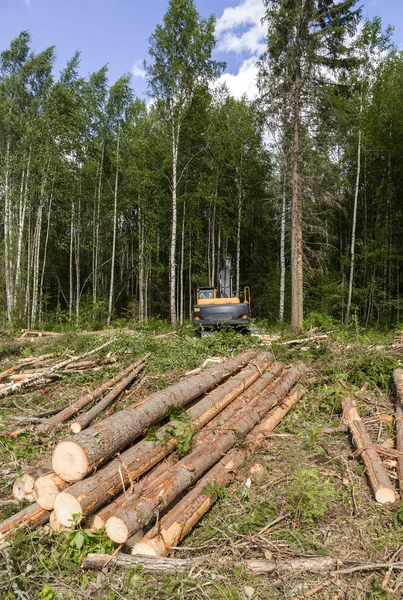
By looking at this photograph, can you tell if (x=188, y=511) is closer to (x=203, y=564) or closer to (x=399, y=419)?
(x=203, y=564)

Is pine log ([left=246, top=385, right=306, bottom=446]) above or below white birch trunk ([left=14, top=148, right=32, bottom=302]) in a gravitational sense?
below

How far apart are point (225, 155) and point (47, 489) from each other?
2043 cm

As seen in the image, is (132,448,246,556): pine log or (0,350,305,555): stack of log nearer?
(132,448,246,556): pine log

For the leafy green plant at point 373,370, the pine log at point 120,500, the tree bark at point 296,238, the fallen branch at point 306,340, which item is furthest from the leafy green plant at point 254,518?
the tree bark at point 296,238

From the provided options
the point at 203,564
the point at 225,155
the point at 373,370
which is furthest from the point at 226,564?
the point at 225,155

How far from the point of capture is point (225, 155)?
2078cm

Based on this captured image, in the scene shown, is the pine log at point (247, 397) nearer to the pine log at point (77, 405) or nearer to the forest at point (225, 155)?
the pine log at point (77, 405)

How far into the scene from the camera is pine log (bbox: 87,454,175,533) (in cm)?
301

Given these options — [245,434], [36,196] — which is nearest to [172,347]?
[245,434]

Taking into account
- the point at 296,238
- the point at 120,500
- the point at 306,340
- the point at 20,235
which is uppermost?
the point at 20,235

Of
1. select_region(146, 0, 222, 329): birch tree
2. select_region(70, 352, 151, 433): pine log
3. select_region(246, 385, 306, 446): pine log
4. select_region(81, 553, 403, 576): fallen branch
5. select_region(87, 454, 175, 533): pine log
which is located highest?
select_region(146, 0, 222, 329): birch tree

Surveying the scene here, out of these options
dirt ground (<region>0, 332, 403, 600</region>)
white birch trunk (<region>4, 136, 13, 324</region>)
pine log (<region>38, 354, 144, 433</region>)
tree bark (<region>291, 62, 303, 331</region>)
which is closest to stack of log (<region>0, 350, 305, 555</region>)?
dirt ground (<region>0, 332, 403, 600</region>)

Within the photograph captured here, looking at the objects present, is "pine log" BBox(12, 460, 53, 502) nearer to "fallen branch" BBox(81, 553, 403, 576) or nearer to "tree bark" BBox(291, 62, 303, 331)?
"fallen branch" BBox(81, 553, 403, 576)

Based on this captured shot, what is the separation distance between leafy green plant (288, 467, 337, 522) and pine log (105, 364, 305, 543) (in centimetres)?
87
